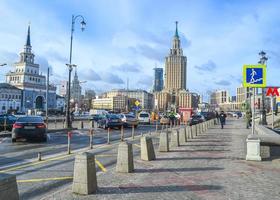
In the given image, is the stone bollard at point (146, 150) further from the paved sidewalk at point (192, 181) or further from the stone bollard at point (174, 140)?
the stone bollard at point (174, 140)

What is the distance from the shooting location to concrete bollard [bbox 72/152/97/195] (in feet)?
23.6

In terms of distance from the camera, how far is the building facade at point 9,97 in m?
141

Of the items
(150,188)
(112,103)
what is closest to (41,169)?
(150,188)

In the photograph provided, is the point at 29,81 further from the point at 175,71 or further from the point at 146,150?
the point at 146,150

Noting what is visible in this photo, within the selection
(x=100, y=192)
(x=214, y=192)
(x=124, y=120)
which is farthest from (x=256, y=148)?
(x=124, y=120)

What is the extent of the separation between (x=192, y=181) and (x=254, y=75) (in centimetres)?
596

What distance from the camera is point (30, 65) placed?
163000 millimetres

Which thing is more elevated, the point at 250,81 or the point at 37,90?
the point at 37,90

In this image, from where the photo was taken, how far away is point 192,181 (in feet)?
28.8

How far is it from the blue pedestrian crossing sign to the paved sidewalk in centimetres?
270

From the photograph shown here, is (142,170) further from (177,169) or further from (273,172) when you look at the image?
(273,172)

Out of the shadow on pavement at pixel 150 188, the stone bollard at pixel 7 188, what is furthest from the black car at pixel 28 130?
the stone bollard at pixel 7 188

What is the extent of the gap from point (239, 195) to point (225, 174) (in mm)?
2430

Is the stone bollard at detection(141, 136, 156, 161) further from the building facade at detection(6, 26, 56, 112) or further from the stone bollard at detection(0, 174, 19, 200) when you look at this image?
the building facade at detection(6, 26, 56, 112)
